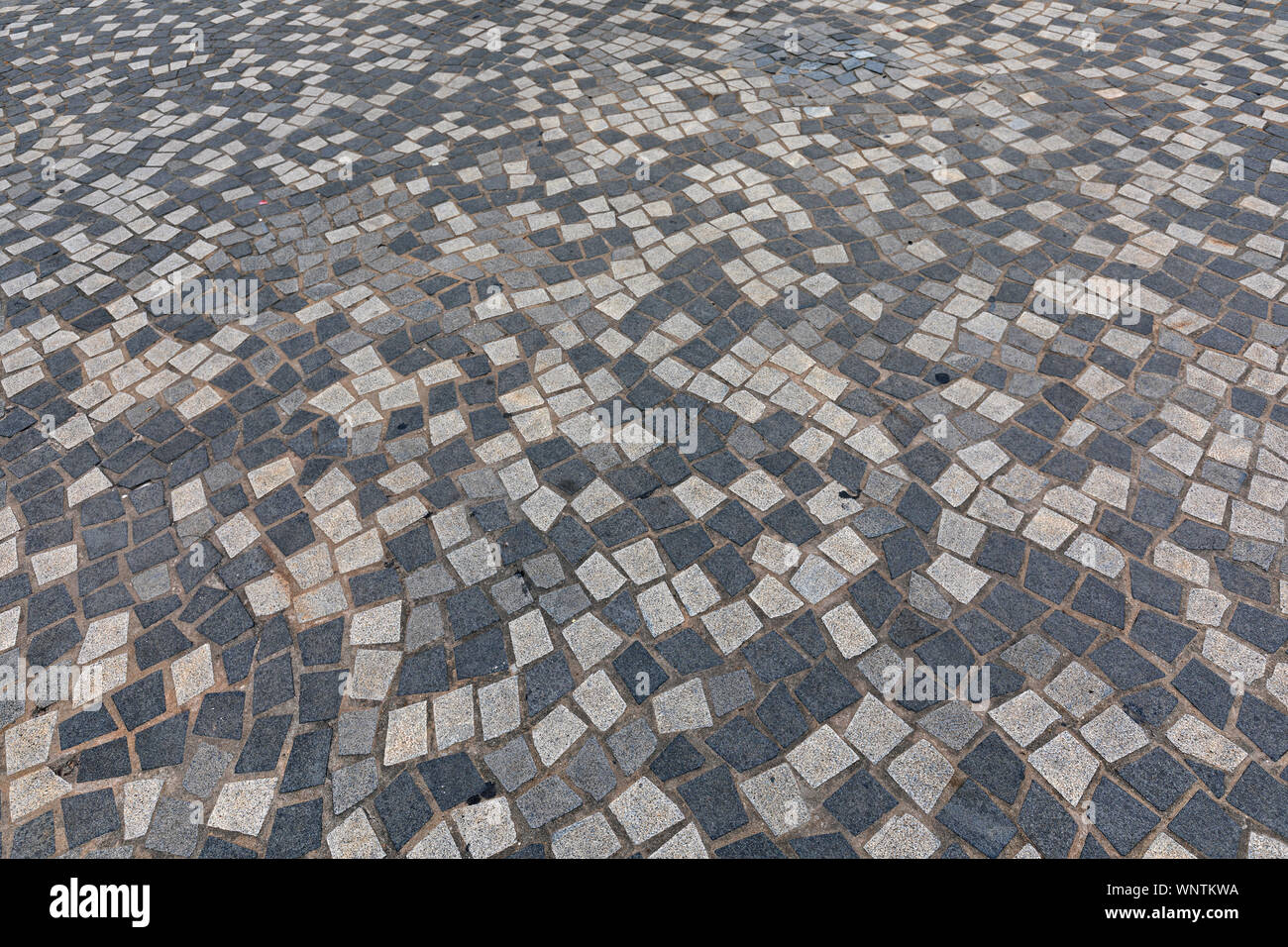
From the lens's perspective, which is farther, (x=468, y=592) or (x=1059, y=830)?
(x=468, y=592)

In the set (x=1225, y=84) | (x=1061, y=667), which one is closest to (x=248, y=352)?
(x=1061, y=667)

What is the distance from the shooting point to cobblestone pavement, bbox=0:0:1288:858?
11.3 ft

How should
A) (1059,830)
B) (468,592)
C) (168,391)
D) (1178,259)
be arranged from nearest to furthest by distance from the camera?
1. (1059,830)
2. (468,592)
3. (168,391)
4. (1178,259)

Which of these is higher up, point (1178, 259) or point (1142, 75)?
point (1142, 75)

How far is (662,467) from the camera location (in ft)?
15.2

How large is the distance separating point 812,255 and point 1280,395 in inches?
130

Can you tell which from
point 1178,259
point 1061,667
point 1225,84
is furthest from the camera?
point 1225,84

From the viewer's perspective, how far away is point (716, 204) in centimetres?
649

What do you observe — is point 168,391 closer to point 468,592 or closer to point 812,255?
point 468,592

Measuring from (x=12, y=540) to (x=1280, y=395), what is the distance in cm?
820

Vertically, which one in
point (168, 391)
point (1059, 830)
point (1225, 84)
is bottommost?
point (1059, 830)

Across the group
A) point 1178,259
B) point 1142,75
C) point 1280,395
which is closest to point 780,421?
point 1280,395

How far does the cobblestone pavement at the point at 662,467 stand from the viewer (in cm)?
343

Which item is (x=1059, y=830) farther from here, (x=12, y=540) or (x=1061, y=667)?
(x=12, y=540)
